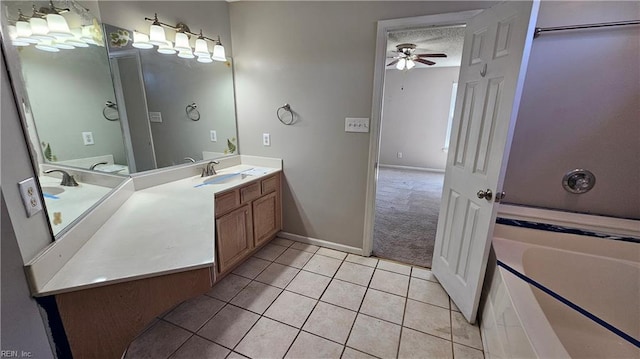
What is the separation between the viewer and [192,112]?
7.61 ft

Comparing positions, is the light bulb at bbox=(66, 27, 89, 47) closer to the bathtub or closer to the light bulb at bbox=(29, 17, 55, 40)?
the light bulb at bbox=(29, 17, 55, 40)

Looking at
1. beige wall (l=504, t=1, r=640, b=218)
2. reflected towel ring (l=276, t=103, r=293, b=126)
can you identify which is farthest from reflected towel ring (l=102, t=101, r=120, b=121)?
beige wall (l=504, t=1, r=640, b=218)

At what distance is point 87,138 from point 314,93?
1660mm

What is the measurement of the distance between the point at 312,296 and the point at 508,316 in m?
1.23

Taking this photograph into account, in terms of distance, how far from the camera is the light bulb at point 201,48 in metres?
2.16

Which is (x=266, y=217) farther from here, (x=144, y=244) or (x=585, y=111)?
(x=585, y=111)

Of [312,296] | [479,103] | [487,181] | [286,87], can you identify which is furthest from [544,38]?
[312,296]

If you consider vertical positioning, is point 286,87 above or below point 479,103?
above

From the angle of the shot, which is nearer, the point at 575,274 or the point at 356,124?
the point at 575,274

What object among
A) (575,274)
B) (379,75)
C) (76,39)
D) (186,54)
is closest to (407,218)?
(575,274)

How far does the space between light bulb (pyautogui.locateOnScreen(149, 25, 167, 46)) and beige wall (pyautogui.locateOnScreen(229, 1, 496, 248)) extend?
791mm

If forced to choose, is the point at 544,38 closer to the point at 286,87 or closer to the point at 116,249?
the point at 286,87

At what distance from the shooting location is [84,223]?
1.15 m

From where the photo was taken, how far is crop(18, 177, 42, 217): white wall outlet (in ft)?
2.64
